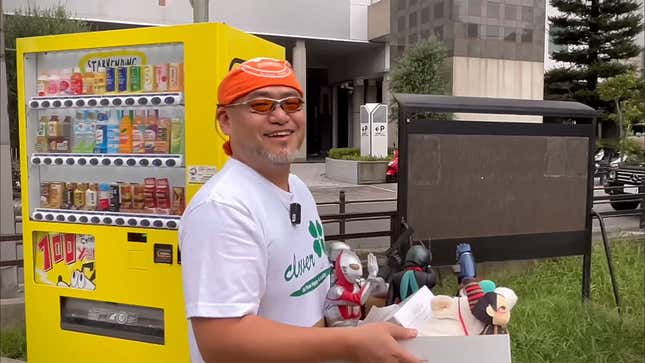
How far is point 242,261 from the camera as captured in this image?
1285mm

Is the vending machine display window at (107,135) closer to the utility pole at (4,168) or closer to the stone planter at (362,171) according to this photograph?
the utility pole at (4,168)

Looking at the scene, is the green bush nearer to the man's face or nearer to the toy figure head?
the toy figure head

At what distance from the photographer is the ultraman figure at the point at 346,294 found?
165 cm

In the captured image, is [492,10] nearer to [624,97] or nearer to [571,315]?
[571,315]

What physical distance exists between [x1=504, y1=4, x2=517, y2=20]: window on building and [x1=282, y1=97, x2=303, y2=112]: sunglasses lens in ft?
17.0

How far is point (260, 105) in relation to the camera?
4.89 feet

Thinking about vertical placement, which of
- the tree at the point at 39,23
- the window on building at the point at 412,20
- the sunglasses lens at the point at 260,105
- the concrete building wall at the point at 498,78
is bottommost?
the sunglasses lens at the point at 260,105

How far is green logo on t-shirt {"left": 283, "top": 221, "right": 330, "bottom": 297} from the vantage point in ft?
4.81

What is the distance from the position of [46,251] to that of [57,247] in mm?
80

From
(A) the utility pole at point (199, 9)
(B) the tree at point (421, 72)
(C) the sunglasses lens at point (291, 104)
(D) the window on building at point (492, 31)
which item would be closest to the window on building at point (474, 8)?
(D) the window on building at point (492, 31)

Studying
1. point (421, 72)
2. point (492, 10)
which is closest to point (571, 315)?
point (492, 10)

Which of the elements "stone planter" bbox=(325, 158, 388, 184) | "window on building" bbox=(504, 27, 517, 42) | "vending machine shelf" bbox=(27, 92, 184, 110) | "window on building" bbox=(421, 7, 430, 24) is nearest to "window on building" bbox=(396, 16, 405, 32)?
"window on building" bbox=(421, 7, 430, 24)

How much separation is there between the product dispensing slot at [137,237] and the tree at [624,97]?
22.1m

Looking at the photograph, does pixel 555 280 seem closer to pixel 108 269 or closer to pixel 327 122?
pixel 108 269
